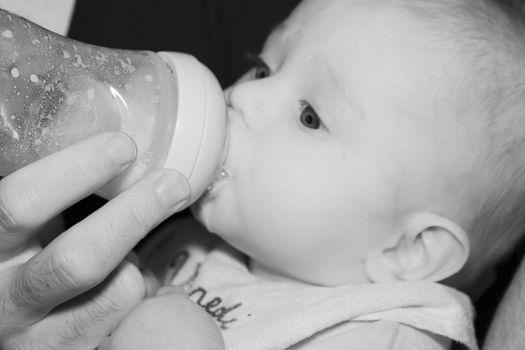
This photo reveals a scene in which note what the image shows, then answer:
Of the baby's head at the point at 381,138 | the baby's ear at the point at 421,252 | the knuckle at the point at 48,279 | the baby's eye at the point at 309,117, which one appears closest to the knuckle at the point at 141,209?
the knuckle at the point at 48,279

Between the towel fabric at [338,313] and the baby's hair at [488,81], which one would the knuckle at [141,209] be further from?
the baby's hair at [488,81]

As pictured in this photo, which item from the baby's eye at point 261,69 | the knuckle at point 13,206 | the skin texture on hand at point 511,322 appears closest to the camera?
the knuckle at point 13,206

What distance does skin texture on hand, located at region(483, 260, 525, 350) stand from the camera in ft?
3.57

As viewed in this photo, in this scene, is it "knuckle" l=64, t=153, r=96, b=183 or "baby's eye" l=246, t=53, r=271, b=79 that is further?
"baby's eye" l=246, t=53, r=271, b=79

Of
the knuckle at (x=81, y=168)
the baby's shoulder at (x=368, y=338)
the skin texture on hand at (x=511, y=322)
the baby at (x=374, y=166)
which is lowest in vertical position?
the baby's shoulder at (x=368, y=338)

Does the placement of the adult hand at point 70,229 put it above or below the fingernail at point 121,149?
below

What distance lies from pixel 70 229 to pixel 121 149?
0.14 m

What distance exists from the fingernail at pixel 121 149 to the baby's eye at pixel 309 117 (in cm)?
35

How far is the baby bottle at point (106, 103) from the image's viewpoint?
0.94 meters

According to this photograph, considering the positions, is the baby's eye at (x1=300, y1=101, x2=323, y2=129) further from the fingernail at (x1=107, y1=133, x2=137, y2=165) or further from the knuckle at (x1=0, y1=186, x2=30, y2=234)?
the knuckle at (x1=0, y1=186, x2=30, y2=234)

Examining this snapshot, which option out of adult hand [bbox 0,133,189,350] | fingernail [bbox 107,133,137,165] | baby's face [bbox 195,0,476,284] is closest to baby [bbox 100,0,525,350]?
baby's face [bbox 195,0,476,284]

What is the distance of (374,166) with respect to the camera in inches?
44.7

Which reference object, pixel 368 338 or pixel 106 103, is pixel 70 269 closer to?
pixel 106 103

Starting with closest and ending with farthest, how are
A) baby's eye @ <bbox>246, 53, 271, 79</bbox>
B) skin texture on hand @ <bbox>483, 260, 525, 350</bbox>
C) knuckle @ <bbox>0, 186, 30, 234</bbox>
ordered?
knuckle @ <bbox>0, 186, 30, 234</bbox> < skin texture on hand @ <bbox>483, 260, 525, 350</bbox> < baby's eye @ <bbox>246, 53, 271, 79</bbox>
